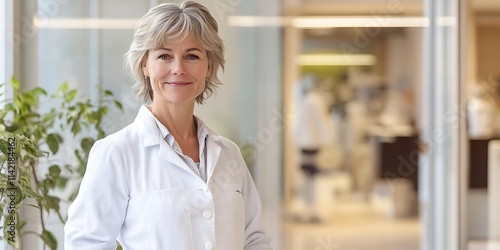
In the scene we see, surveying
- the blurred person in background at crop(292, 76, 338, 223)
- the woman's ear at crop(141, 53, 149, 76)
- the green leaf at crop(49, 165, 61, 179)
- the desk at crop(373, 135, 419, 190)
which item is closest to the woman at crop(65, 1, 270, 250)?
the woman's ear at crop(141, 53, 149, 76)

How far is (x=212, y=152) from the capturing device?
1961 millimetres

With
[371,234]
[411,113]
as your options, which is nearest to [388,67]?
[411,113]

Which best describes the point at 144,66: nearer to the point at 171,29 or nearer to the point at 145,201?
the point at 171,29

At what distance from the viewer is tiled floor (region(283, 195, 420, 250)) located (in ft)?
23.7

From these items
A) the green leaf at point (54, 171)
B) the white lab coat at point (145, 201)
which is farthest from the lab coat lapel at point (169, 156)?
the green leaf at point (54, 171)

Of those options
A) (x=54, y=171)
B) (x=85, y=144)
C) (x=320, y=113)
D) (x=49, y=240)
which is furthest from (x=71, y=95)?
(x=320, y=113)

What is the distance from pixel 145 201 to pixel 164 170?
0.30 ft

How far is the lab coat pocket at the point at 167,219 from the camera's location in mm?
1825

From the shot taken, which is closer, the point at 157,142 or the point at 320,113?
the point at 157,142

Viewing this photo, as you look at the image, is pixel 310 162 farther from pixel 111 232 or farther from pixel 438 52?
pixel 111 232

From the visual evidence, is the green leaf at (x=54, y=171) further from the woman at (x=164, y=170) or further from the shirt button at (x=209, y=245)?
the shirt button at (x=209, y=245)

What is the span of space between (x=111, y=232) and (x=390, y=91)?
1444 cm

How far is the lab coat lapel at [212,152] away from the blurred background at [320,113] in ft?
5.01

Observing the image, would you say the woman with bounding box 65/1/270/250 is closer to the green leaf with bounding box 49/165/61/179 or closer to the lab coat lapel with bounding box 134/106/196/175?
the lab coat lapel with bounding box 134/106/196/175
